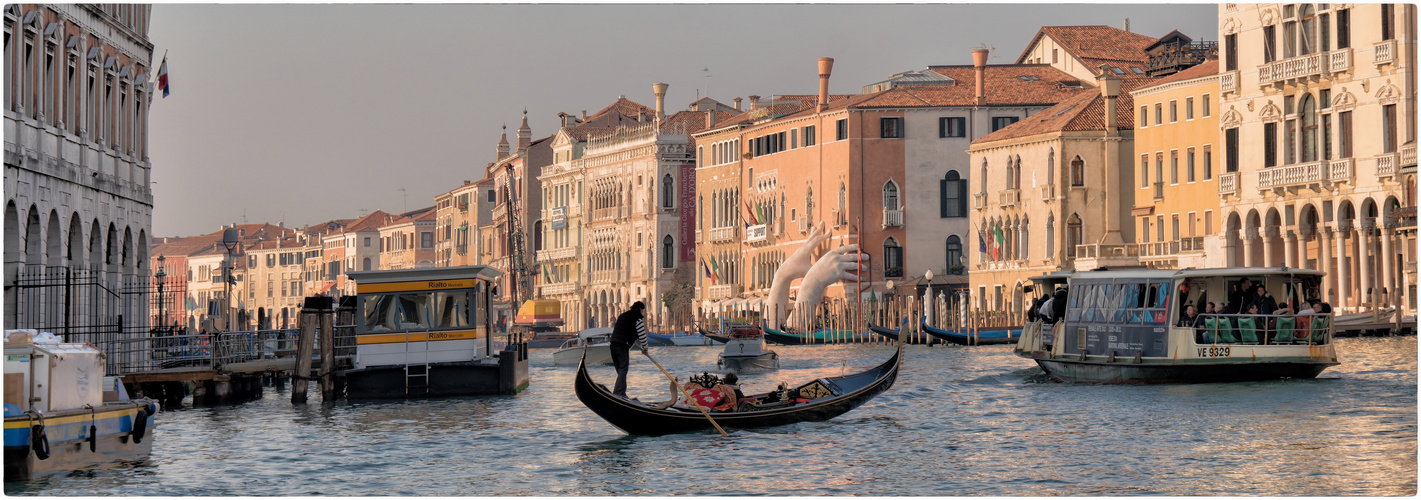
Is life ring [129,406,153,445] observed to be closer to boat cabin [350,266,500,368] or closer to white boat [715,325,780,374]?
boat cabin [350,266,500,368]

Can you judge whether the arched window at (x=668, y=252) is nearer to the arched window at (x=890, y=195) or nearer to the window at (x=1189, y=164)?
the arched window at (x=890, y=195)

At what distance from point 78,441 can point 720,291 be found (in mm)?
52638

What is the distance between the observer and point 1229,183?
4194 centimetres

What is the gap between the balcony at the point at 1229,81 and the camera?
41.3 m

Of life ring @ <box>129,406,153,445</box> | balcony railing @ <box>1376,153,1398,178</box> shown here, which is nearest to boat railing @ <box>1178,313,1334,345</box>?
life ring @ <box>129,406,153,445</box>

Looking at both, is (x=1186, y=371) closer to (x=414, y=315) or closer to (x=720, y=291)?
(x=414, y=315)

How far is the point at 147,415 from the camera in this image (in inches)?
591

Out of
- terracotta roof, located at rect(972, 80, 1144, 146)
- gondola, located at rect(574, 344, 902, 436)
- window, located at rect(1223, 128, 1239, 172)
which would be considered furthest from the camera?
terracotta roof, located at rect(972, 80, 1144, 146)

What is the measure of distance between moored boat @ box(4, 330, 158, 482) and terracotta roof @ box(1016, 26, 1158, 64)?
46190mm

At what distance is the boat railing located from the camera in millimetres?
21469

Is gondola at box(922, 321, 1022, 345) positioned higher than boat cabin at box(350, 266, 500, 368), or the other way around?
boat cabin at box(350, 266, 500, 368)

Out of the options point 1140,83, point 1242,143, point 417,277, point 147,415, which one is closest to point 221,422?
point 417,277

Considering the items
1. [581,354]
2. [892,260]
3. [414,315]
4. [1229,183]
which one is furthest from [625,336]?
[892,260]

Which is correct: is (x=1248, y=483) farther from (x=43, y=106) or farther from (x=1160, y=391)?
(x=43, y=106)
